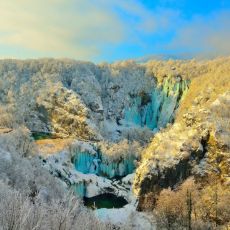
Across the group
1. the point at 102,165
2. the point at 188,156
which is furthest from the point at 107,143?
the point at 188,156

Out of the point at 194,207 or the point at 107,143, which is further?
the point at 107,143

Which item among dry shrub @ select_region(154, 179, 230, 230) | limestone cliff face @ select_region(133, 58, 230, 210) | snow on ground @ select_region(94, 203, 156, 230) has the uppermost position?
limestone cliff face @ select_region(133, 58, 230, 210)

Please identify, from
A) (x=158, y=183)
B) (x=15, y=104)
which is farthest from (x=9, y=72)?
(x=158, y=183)

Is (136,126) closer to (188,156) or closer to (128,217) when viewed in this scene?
(188,156)

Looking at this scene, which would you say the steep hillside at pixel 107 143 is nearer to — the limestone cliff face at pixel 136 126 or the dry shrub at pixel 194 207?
the limestone cliff face at pixel 136 126

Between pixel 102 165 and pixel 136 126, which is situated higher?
pixel 136 126

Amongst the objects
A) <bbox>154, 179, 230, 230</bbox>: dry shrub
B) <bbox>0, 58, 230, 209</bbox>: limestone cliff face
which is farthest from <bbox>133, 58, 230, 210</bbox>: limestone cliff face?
<bbox>154, 179, 230, 230</bbox>: dry shrub

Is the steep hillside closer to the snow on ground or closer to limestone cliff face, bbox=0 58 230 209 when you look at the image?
limestone cliff face, bbox=0 58 230 209

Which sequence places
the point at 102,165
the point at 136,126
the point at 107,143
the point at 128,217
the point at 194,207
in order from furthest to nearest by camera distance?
the point at 136,126 → the point at 107,143 → the point at 102,165 → the point at 128,217 → the point at 194,207

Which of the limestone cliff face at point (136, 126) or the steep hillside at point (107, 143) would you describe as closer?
the steep hillside at point (107, 143)

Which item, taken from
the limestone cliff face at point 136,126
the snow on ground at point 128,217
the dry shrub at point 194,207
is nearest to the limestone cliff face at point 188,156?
the limestone cliff face at point 136,126

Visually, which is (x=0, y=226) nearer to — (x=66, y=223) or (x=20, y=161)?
(x=66, y=223)
